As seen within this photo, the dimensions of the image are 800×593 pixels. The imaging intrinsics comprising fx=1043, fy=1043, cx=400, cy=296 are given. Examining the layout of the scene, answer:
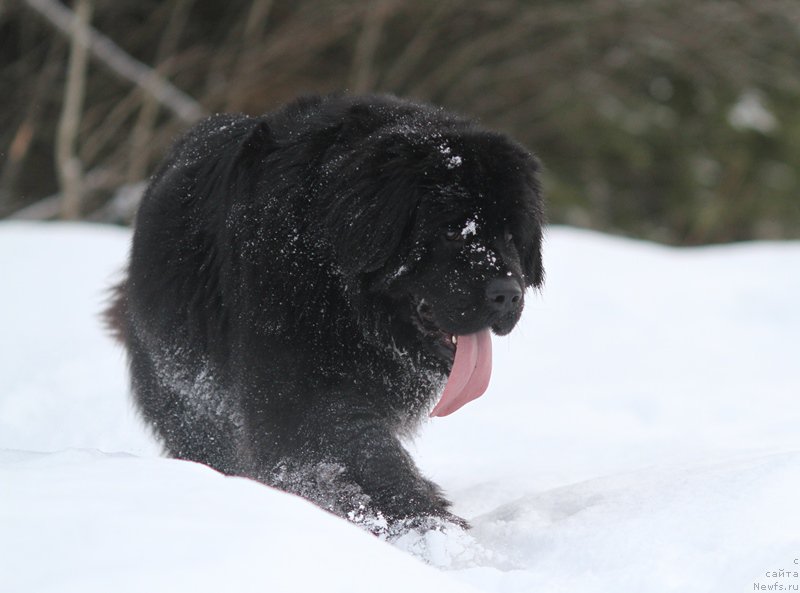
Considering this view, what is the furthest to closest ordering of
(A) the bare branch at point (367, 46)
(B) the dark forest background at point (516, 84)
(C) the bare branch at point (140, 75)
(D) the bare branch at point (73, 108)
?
(A) the bare branch at point (367, 46)
(B) the dark forest background at point (516, 84)
(C) the bare branch at point (140, 75)
(D) the bare branch at point (73, 108)

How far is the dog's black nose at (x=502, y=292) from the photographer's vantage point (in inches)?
→ 125

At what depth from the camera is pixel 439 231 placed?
326 cm

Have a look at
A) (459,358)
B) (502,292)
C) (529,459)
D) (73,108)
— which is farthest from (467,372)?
(73,108)

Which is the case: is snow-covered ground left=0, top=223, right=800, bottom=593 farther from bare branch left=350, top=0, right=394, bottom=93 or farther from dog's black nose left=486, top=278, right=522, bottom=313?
bare branch left=350, top=0, right=394, bottom=93

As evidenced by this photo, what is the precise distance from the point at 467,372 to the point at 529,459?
55.7 inches

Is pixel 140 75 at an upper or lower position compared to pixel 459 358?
upper

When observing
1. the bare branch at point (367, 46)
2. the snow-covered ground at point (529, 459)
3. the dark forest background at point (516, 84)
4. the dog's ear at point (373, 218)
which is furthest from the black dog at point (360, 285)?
the bare branch at point (367, 46)

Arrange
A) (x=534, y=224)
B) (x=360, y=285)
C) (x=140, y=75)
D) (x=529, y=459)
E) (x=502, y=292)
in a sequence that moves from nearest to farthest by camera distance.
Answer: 1. (x=502, y=292)
2. (x=360, y=285)
3. (x=534, y=224)
4. (x=529, y=459)
5. (x=140, y=75)

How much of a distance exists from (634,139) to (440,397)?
464 inches

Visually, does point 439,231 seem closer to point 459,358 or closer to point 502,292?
A: point 502,292

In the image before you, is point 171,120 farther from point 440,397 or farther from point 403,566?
point 403,566

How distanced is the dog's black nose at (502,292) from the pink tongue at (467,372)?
0.15 m

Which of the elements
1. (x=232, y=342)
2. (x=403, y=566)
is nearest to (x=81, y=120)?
(x=232, y=342)

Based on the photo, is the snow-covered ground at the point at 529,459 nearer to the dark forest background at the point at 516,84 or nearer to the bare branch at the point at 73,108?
the bare branch at the point at 73,108
